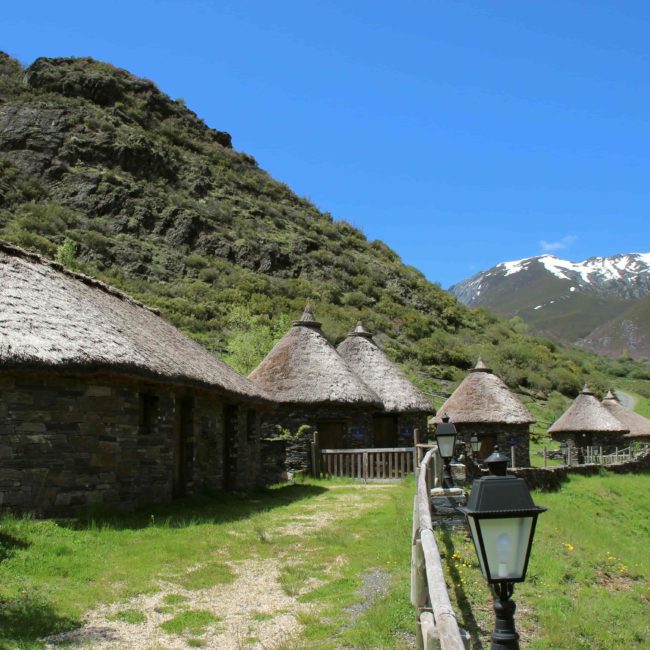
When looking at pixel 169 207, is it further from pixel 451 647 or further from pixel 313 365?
pixel 451 647

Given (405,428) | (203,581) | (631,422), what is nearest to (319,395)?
(405,428)

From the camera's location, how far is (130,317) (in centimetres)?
1614

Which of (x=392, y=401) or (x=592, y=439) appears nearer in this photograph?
(x=392, y=401)

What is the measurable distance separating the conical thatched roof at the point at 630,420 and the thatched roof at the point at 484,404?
14.5 m

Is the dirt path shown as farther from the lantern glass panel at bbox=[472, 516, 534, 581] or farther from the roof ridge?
the roof ridge

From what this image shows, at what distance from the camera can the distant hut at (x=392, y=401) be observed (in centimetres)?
2517

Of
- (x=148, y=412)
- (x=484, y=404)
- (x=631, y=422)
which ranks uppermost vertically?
(x=484, y=404)

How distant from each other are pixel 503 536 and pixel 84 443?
9470 millimetres

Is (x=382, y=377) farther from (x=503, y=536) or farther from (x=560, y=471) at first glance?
(x=503, y=536)

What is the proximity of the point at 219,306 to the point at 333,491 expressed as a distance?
2846 centimetres

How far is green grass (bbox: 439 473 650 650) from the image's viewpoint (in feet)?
26.3

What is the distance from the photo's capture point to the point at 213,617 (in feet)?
24.6

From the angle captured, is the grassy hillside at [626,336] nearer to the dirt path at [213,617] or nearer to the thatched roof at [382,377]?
the thatched roof at [382,377]

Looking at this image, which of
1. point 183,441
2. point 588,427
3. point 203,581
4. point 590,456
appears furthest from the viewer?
point 588,427
